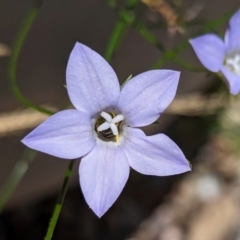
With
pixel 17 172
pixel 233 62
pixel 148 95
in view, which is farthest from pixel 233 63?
pixel 17 172

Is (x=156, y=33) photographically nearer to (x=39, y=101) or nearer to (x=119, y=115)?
(x=39, y=101)

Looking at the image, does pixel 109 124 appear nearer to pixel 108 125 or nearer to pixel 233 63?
pixel 108 125

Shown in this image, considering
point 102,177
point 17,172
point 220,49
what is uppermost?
point 220,49

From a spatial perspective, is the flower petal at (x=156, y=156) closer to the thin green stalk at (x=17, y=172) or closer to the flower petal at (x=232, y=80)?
the flower petal at (x=232, y=80)

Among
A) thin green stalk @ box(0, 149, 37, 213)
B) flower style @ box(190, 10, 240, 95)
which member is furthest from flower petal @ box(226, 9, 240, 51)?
thin green stalk @ box(0, 149, 37, 213)

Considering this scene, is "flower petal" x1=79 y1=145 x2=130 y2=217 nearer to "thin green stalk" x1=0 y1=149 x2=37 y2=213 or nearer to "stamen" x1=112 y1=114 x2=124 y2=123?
"stamen" x1=112 y1=114 x2=124 y2=123

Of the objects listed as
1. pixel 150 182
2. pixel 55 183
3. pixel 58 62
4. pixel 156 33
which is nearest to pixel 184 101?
pixel 156 33
